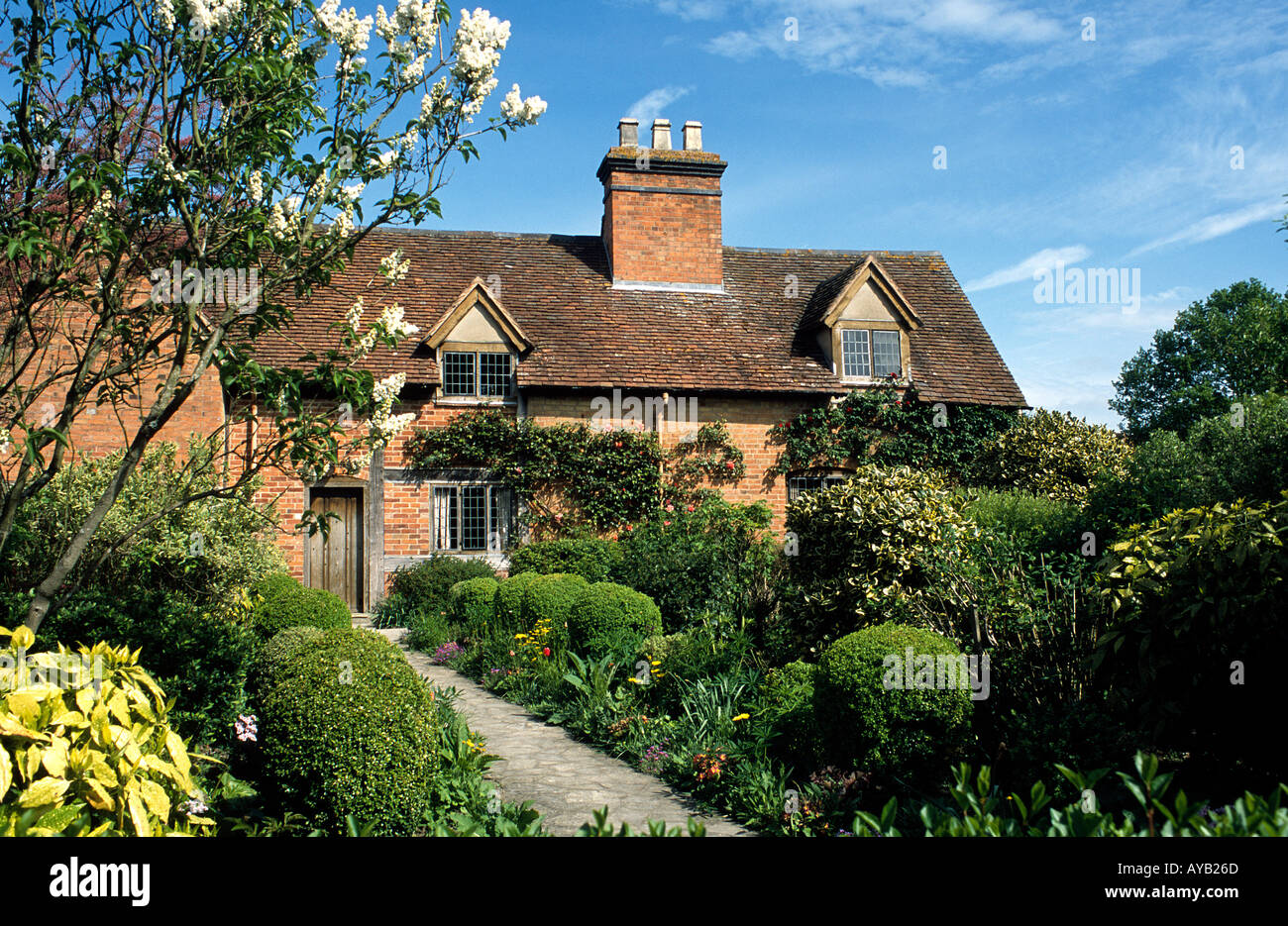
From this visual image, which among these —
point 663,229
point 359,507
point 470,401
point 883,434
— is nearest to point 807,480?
point 883,434

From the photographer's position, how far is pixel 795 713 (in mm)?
7316

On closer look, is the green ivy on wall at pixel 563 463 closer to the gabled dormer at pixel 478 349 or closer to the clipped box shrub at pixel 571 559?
the gabled dormer at pixel 478 349

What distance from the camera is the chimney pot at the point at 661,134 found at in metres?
21.4

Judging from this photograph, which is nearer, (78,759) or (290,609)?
(78,759)

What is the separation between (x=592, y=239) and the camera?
22609mm

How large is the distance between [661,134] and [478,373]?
7483 millimetres

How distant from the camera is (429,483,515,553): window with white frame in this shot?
18438 mm

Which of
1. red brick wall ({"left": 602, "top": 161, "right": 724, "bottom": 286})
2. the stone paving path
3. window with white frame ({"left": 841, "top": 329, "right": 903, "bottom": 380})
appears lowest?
the stone paving path

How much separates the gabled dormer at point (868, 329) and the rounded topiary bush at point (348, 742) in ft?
50.8

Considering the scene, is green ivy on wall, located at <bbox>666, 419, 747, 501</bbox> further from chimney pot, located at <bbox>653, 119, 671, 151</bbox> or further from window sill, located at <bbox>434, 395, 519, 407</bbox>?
chimney pot, located at <bbox>653, 119, 671, 151</bbox>

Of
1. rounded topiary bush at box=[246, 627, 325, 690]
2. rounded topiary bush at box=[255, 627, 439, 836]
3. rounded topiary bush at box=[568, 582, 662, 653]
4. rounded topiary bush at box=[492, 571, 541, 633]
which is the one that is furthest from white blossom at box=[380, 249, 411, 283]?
rounded topiary bush at box=[492, 571, 541, 633]

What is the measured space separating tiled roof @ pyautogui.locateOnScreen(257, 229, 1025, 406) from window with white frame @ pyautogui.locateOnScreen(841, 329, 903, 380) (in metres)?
0.54

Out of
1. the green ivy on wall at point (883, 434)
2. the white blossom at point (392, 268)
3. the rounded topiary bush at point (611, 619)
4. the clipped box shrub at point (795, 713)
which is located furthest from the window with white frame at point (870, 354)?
the white blossom at point (392, 268)

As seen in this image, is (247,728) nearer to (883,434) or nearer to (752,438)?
(752,438)
